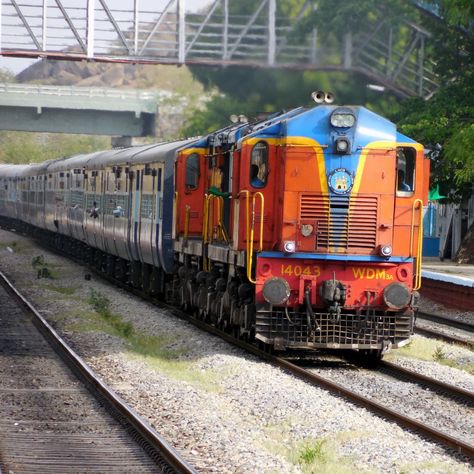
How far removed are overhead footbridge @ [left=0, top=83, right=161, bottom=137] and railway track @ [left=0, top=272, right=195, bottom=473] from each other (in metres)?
45.3

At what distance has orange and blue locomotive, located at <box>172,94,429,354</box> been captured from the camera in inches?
612

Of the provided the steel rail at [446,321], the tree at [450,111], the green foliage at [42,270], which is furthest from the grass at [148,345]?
the tree at [450,111]

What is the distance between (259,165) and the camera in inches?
625

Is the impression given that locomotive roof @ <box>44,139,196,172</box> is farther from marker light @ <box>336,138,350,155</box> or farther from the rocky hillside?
the rocky hillside

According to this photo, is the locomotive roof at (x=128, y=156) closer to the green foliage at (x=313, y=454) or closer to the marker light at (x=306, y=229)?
the marker light at (x=306, y=229)

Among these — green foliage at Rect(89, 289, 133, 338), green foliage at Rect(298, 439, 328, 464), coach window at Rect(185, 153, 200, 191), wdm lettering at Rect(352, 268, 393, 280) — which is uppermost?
coach window at Rect(185, 153, 200, 191)

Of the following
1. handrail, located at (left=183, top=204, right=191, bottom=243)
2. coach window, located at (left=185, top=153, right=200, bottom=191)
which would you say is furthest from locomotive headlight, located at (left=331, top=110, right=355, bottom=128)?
handrail, located at (left=183, top=204, right=191, bottom=243)

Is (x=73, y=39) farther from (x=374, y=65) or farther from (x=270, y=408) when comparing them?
(x=270, y=408)

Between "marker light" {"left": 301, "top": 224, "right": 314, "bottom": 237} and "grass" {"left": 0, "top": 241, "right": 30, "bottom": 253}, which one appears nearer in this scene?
"marker light" {"left": 301, "top": 224, "right": 314, "bottom": 237}

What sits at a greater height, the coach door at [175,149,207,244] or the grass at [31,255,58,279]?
the coach door at [175,149,207,244]

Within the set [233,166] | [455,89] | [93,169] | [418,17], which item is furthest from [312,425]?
[418,17]

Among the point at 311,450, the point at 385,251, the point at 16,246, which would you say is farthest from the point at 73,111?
the point at 311,450

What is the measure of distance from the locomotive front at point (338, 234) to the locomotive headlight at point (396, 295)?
1cm

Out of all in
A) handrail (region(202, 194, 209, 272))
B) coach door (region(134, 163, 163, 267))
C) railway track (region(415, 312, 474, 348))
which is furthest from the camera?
coach door (region(134, 163, 163, 267))
